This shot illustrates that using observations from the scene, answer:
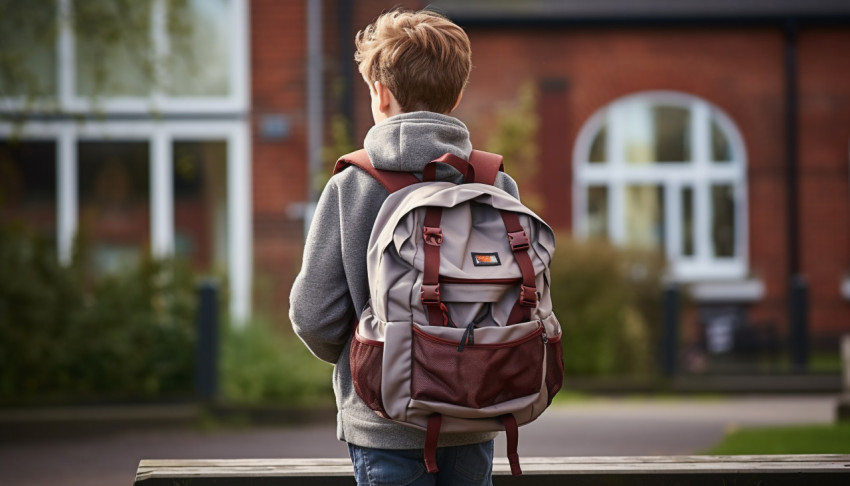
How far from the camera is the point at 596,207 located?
53.1 ft

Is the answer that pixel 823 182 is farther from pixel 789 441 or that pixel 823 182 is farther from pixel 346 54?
pixel 789 441

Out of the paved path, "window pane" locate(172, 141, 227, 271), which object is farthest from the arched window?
the paved path

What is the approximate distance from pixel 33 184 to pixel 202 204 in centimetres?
198

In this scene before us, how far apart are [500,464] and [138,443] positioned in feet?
18.8

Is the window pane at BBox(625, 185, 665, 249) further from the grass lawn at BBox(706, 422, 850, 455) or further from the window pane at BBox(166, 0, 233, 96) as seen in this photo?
the grass lawn at BBox(706, 422, 850, 455)

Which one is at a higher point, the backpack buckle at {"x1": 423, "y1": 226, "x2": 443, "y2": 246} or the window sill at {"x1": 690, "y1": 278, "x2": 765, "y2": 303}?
the backpack buckle at {"x1": 423, "y1": 226, "x2": 443, "y2": 246}

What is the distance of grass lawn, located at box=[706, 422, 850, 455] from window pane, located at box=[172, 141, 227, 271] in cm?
739

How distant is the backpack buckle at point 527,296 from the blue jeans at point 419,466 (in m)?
0.41

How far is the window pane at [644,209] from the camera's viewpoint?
1619 centimetres

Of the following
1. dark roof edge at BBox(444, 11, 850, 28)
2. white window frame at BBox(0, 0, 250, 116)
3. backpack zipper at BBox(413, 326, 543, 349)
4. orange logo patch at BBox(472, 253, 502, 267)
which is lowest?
backpack zipper at BBox(413, 326, 543, 349)

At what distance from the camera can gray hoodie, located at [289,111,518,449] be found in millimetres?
2578

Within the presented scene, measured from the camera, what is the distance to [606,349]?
38.8 feet

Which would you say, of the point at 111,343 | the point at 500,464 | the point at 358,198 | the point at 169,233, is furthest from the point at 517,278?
the point at 169,233

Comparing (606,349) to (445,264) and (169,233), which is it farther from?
(445,264)
